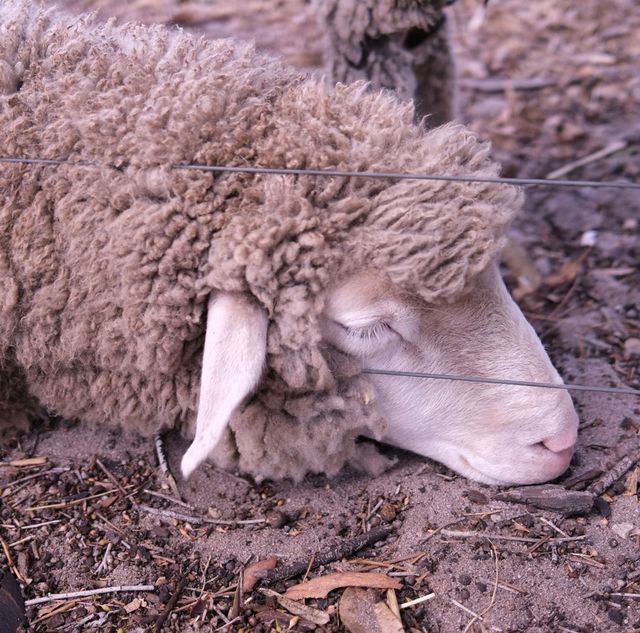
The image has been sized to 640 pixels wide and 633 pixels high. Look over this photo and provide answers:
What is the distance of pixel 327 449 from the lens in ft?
9.30

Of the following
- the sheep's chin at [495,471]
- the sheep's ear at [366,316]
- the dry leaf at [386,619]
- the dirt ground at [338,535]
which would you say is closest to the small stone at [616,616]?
the dirt ground at [338,535]

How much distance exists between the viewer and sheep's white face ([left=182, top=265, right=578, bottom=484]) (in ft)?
8.38

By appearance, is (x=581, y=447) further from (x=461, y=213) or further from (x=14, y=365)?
(x=14, y=365)

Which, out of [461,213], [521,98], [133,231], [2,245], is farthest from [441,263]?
[521,98]

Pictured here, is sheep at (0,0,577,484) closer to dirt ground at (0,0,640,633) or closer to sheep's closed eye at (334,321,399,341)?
sheep's closed eye at (334,321,399,341)

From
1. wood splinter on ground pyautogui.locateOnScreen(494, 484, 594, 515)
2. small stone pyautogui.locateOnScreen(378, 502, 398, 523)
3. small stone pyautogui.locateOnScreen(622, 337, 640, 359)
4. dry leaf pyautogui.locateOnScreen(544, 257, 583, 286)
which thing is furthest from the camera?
dry leaf pyautogui.locateOnScreen(544, 257, 583, 286)

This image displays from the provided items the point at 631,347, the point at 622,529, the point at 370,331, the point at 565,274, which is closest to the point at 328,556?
the point at 370,331

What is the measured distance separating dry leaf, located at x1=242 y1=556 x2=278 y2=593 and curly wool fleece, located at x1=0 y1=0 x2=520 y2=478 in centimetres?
35

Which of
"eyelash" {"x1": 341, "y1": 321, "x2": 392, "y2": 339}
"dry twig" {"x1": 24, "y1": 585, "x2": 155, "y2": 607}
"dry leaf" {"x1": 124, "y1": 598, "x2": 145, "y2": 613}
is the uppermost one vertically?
"eyelash" {"x1": 341, "y1": 321, "x2": 392, "y2": 339}

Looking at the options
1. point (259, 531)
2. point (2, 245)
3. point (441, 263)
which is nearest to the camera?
point (441, 263)

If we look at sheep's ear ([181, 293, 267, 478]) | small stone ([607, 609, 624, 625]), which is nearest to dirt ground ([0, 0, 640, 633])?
small stone ([607, 609, 624, 625])

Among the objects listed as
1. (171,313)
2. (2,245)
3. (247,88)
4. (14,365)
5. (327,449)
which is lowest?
(327,449)

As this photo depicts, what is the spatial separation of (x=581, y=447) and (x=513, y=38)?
5.78 metres

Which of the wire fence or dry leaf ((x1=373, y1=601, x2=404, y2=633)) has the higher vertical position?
the wire fence
